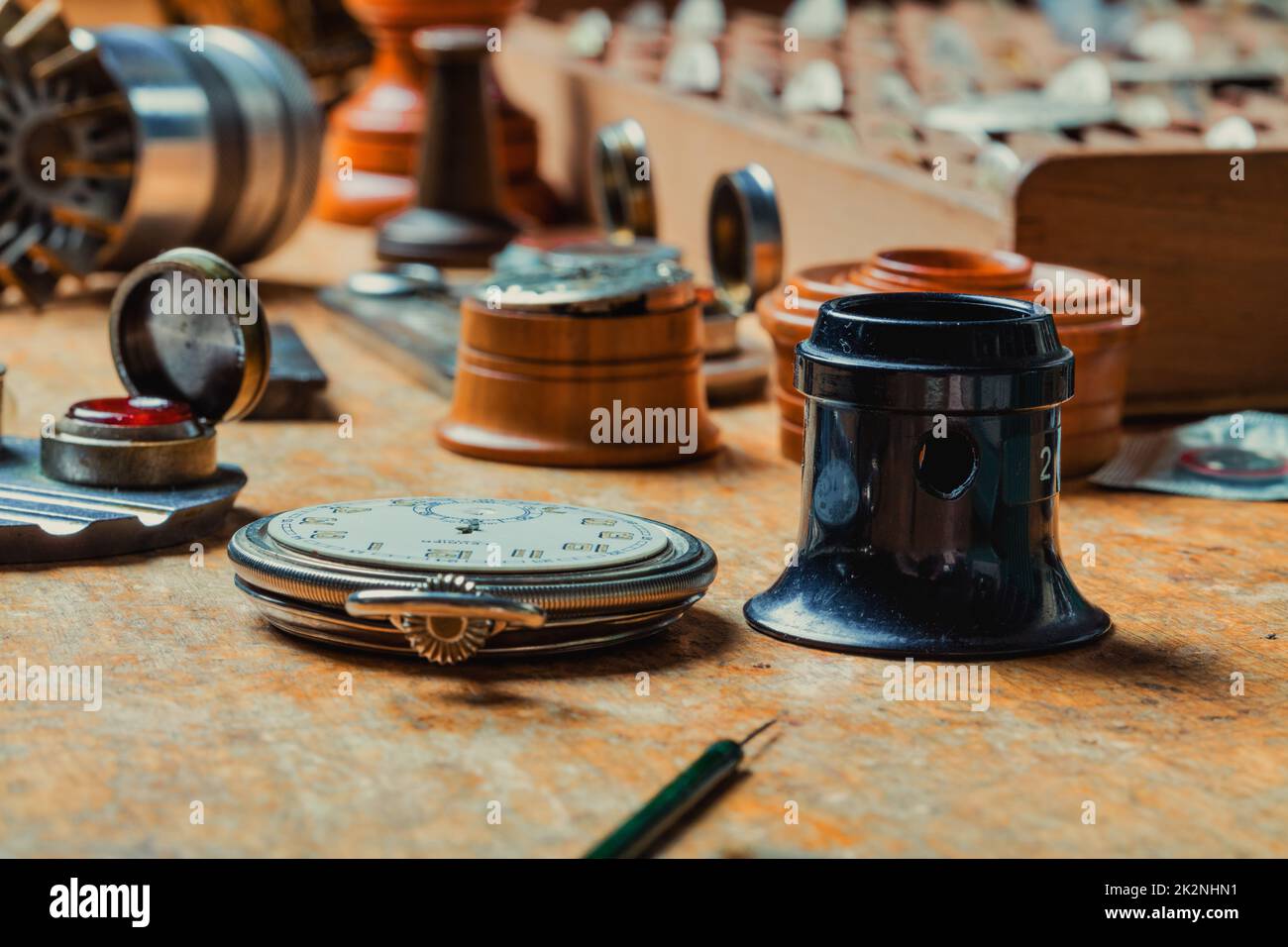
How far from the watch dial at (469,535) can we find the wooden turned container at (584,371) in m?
0.31

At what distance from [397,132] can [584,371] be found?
126 cm

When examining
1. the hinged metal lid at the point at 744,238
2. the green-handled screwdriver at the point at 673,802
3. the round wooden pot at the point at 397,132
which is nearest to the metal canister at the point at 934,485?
the green-handled screwdriver at the point at 673,802

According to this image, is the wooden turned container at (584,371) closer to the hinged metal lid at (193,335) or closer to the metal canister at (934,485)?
the hinged metal lid at (193,335)

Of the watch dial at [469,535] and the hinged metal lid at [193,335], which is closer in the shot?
the watch dial at [469,535]

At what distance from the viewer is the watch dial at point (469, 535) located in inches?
31.8

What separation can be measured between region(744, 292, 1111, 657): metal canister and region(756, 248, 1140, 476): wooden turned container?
1.16ft

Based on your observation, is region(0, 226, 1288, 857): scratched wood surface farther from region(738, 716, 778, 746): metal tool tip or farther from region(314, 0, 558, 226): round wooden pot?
region(314, 0, 558, 226): round wooden pot

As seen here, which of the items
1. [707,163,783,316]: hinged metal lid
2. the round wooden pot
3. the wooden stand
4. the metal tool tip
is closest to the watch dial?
the metal tool tip

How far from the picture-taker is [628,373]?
48.7 inches

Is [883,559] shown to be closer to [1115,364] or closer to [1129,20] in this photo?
[1115,364]

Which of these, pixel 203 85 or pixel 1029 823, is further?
pixel 203 85

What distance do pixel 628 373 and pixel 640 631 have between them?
421 millimetres

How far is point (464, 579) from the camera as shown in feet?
2.56

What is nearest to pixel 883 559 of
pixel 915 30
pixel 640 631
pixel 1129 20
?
pixel 640 631
